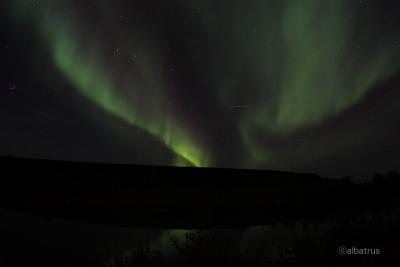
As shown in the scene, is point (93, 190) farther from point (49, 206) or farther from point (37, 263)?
point (37, 263)

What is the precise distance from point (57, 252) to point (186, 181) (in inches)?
633

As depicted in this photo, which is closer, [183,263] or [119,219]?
[183,263]

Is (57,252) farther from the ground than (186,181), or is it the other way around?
(186,181)

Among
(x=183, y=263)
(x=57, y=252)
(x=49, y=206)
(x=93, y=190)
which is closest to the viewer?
(x=183, y=263)

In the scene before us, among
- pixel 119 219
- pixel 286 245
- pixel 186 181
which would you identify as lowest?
pixel 286 245

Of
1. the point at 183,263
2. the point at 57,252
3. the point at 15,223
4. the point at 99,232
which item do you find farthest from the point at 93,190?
the point at 183,263

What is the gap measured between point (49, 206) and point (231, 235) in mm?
10548

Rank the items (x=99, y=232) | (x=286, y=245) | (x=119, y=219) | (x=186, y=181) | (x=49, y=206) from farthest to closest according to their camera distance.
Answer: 1. (x=186, y=181)
2. (x=49, y=206)
3. (x=119, y=219)
4. (x=99, y=232)
5. (x=286, y=245)

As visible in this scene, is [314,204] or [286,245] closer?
[286,245]

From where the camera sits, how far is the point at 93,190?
57.3 ft

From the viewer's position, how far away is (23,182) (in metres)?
17.9

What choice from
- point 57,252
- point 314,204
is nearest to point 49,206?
point 57,252

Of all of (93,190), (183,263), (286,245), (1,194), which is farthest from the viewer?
(93,190)

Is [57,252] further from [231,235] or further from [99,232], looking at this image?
[231,235]
